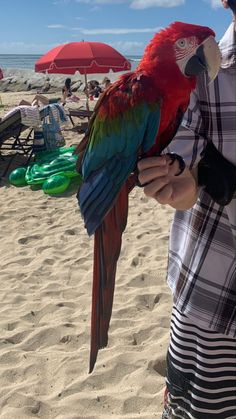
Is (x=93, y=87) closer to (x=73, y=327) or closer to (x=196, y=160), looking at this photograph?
(x=73, y=327)

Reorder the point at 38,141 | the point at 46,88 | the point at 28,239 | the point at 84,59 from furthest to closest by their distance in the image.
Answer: the point at 46,88
the point at 84,59
the point at 38,141
the point at 28,239

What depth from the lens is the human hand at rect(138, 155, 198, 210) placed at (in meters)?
0.91

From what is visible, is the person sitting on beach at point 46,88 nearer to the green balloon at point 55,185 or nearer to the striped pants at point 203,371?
the green balloon at point 55,185

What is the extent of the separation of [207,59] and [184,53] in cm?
5

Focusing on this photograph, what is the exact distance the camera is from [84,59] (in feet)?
24.0

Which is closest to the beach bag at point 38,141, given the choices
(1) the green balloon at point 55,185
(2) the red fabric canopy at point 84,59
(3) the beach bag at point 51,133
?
(3) the beach bag at point 51,133

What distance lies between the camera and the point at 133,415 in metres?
1.79

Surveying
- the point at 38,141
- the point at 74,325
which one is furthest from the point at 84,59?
the point at 74,325

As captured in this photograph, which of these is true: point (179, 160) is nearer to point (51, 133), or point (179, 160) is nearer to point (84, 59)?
point (51, 133)

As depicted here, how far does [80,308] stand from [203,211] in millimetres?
1690

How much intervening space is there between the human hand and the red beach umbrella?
21.5 ft

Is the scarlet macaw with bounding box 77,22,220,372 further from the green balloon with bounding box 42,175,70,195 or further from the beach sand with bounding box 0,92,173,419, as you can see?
the green balloon with bounding box 42,175,70,195

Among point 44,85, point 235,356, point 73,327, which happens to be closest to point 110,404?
point 73,327

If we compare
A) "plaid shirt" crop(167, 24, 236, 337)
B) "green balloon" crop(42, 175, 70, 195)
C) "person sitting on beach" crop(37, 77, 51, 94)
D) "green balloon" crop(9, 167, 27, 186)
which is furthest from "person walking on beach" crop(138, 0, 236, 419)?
"person sitting on beach" crop(37, 77, 51, 94)
